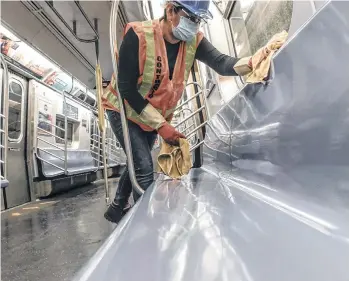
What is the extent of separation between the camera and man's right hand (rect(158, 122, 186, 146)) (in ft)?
5.46

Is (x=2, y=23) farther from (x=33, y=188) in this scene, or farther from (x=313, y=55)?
(x=313, y=55)

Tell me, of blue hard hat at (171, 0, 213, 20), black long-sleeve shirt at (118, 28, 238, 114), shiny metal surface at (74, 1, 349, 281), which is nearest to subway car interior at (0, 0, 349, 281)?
shiny metal surface at (74, 1, 349, 281)

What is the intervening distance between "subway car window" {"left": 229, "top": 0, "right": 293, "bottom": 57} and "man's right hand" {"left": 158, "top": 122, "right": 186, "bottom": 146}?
720 millimetres

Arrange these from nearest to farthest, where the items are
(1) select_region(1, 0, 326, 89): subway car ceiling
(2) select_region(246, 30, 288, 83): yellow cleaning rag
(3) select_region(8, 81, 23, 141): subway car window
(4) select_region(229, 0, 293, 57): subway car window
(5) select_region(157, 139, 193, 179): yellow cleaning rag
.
→ (2) select_region(246, 30, 288, 83): yellow cleaning rag
(4) select_region(229, 0, 293, 57): subway car window
(5) select_region(157, 139, 193, 179): yellow cleaning rag
(1) select_region(1, 0, 326, 89): subway car ceiling
(3) select_region(8, 81, 23, 141): subway car window

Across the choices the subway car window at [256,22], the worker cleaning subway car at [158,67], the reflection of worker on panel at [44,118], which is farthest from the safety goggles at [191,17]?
the reflection of worker on panel at [44,118]

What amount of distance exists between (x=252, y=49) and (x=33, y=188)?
348cm

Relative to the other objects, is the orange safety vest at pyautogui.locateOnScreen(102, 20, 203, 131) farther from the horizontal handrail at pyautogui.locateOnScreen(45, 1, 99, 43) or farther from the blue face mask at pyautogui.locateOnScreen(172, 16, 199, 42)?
the horizontal handrail at pyautogui.locateOnScreen(45, 1, 99, 43)

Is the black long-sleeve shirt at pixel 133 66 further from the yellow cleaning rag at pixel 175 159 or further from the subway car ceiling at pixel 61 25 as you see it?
the subway car ceiling at pixel 61 25

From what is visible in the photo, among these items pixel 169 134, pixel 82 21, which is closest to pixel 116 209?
pixel 169 134

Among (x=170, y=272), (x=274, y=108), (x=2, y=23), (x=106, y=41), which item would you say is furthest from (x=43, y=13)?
(x=170, y=272)

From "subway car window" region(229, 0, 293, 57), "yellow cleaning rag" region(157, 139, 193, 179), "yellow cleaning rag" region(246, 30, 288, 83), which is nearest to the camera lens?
"yellow cleaning rag" region(246, 30, 288, 83)

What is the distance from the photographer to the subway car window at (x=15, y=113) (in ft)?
13.2

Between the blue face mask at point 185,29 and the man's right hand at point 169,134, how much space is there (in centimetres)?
46

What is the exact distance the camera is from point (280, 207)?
33.5 inches
